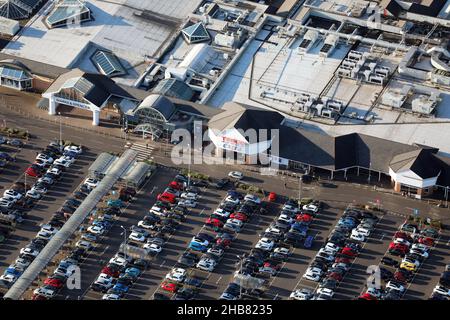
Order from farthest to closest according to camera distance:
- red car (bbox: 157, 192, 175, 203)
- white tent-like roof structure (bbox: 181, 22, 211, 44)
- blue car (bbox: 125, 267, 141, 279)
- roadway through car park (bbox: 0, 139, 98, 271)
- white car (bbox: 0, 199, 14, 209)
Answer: white tent-like roof structure (bbox: 181, 22, 211, 44), red car (bbox: 157, 192, 175, 203), white car (bbox: 0, 199, 14, 209), roadway through car park (bbox: 0, 139, 98, 271), blue car (bbox: 125, 267, 141, 279)

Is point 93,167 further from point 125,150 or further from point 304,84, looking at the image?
point 304,84

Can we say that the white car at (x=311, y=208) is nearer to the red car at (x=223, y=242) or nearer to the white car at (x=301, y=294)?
the red car at (x=223, y=242)

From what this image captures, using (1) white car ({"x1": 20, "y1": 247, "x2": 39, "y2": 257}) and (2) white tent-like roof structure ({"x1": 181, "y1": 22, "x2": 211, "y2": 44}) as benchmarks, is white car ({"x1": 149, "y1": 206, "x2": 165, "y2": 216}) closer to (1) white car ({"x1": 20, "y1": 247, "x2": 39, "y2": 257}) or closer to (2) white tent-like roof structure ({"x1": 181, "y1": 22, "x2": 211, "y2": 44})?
(1) white car ({"x1": 20, "y1": 247, "x2": 39, "y2": 257})

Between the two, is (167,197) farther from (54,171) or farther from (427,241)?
(427,241)

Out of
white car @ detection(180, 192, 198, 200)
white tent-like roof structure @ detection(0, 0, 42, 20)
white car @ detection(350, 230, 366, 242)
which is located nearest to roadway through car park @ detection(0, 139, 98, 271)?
white car @ detection(180, 192, 198, 200)

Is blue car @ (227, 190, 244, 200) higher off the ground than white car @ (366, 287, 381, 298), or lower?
higher

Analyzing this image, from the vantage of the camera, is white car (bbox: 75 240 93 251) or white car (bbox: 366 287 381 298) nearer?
white car (bbox: 366 287 381 298)

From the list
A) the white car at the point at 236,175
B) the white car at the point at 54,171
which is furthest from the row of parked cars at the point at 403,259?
the white car at the point at 54,171
